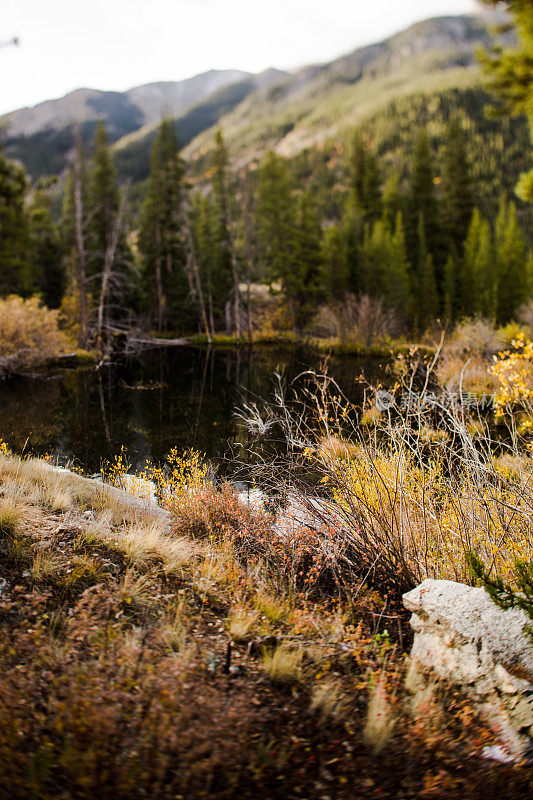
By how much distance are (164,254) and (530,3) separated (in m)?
41.9

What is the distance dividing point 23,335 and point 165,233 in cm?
2214

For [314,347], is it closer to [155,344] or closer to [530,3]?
[155,344]

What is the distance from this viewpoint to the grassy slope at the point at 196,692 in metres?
2.49

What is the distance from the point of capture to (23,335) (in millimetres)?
22078

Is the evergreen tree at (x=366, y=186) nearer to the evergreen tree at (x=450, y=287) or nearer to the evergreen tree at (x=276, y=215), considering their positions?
the evergreen tree at (x=450, y=287)

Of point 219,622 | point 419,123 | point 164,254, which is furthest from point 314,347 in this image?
point 419,123

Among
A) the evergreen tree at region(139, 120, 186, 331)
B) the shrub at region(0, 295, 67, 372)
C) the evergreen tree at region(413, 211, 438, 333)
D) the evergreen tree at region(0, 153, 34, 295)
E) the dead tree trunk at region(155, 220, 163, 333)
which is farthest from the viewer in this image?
the evergreen tree at region(139, 120, 186, 331)

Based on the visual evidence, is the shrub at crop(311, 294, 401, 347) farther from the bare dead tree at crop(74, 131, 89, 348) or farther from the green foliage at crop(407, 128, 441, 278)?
the green foliage at crop(407, 128, 441, 278)

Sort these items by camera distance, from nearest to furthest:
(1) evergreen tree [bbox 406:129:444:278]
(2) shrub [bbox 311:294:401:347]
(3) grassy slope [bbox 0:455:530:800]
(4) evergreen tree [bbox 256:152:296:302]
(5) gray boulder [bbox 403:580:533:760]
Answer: (3) grassy slope [bbox 0:455:530:800] → (5) gray boulder [bbox 403:580:533:760] → (2) shrub [bbox 311:294:401:347] → (4) evergreen tree [bbox 256:152:296:302] → (1) evergreen tree [bbox 406:129:444:278]

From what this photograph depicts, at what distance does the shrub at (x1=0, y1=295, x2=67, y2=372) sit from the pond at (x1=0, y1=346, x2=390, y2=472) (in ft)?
3.56

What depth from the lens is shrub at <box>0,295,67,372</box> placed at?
2120cm

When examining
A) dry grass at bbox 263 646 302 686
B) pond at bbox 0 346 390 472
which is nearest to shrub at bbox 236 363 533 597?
dry grass at bbox 263 646 302 686

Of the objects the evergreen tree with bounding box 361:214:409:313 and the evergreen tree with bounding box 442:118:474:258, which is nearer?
the evergreen tree with bounding box 361:214:409:313

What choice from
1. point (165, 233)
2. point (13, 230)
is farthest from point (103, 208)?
point (13, 230)
